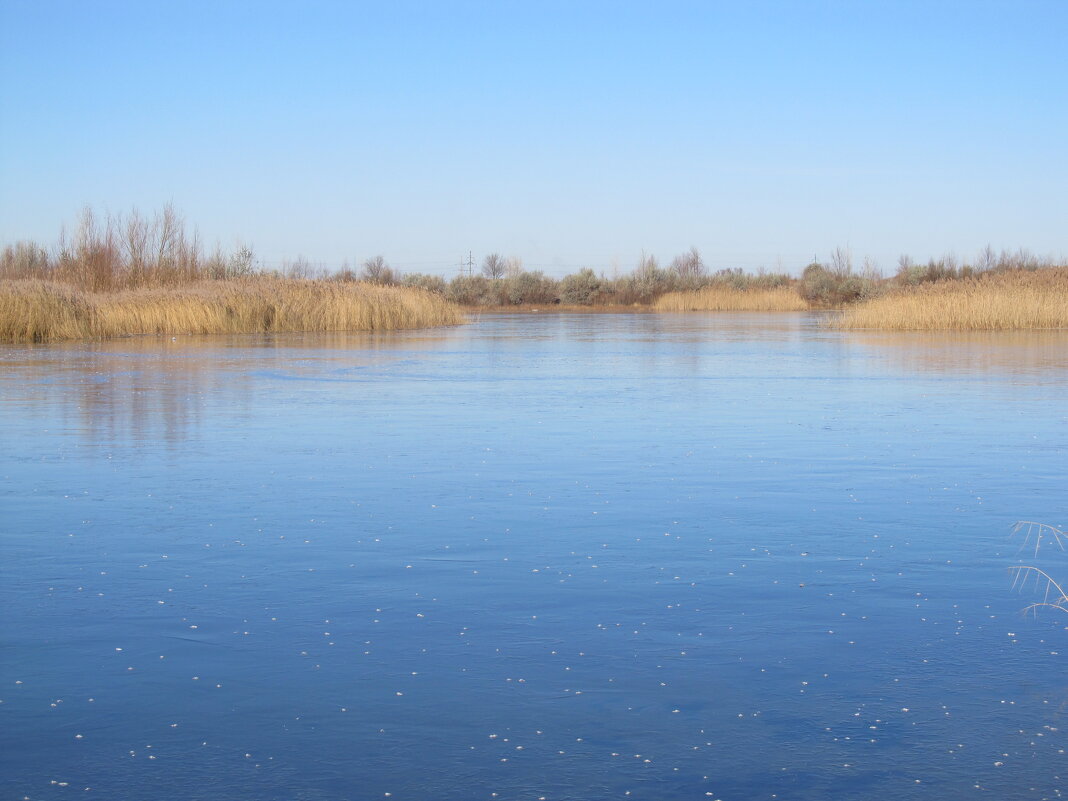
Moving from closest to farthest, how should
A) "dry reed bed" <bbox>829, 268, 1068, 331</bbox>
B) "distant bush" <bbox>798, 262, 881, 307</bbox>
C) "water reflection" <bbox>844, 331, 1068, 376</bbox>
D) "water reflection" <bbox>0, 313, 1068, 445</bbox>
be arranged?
"water reflection" <bbox>0, 313, 1068, 445</bbox> < "water reflection" <bbox>844, 331, 1068, 376</bbox> < "dry reed bed" <bbox>829, 268, 1068, 331</bbox> < "distant bush" <bbox>798, 262, 881, 307</bbox>

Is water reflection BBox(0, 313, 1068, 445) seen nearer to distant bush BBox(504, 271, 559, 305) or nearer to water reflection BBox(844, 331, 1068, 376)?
water reflection BBox(844, 331, 1068, 376)

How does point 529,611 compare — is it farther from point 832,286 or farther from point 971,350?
point 832,286

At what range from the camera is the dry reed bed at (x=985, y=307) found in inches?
1145

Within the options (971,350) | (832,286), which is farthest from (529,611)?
(832,286)

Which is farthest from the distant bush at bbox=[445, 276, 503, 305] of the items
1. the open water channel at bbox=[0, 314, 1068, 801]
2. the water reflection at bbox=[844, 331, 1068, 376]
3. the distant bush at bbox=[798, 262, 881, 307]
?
the open water channel at bbox=[0, 314, 1068, 801]

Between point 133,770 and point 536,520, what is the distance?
135 inches

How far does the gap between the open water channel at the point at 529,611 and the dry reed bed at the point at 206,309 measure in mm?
16597

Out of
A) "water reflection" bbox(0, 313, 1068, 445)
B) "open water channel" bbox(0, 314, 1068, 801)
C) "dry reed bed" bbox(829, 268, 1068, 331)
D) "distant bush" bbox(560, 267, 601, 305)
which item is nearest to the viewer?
"open water channel" bbox(0, 314, 1068, 801)

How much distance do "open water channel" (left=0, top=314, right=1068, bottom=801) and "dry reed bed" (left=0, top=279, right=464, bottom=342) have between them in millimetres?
16597

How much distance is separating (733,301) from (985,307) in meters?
28.2

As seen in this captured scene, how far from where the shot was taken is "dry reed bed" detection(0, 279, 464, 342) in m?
25.6

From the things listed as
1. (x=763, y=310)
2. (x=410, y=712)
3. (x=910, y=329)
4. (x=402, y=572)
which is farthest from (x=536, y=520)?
(x=763, y=310)

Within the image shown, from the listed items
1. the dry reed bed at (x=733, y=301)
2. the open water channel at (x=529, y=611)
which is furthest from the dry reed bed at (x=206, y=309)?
the dry reed bed at (x=733, y=301)

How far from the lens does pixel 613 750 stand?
3.36m
